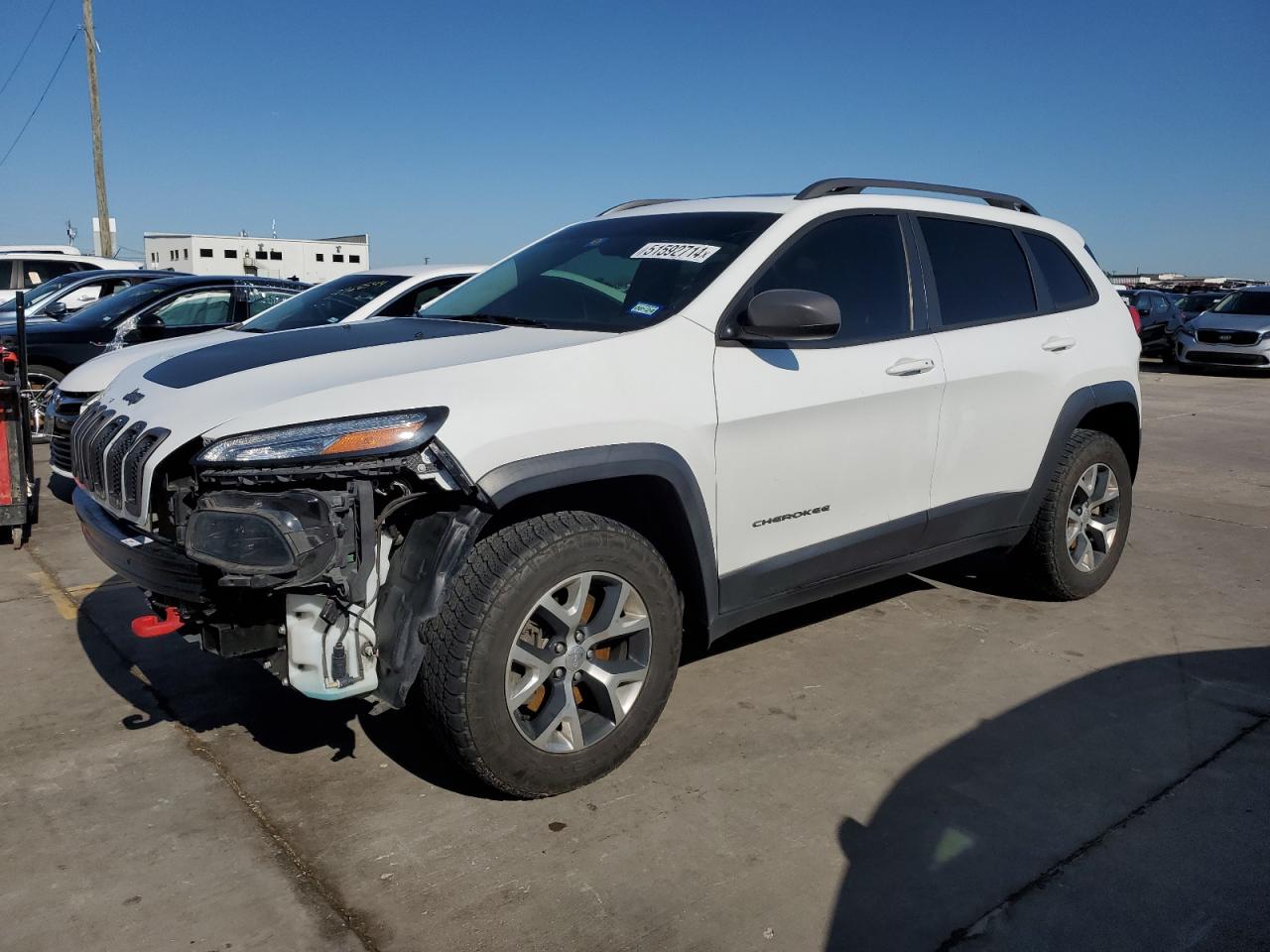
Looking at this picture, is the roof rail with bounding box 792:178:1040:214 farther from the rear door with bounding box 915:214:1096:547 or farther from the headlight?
the headlight

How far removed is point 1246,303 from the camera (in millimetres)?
20547

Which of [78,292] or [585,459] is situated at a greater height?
[78,292]

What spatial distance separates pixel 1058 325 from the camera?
15.7 feet

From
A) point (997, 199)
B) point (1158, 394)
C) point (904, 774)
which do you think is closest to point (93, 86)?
point (1158, 394)

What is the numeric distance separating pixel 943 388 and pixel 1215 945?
217 cm

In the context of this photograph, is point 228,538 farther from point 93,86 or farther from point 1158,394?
point 93,86

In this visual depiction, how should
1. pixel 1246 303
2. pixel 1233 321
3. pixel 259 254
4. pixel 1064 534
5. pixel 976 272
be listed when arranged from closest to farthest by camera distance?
pixel 976 272 → pixel 1064 534 → pixel 1233 321 → pixel 1246 303 → pixel 259 254

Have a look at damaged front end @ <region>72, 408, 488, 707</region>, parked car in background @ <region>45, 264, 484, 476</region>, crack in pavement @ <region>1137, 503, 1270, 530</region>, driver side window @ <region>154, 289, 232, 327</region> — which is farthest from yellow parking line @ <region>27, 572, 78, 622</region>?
crack in pavement @ <region>1137, 503, 1270, 530</region>

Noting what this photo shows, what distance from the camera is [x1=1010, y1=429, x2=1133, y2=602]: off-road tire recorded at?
15.9ft

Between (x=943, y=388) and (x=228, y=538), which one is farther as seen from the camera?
(x=943, y=388)

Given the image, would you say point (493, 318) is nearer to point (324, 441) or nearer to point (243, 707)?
point (324, 441)

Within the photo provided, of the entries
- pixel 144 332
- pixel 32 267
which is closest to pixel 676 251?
pixel 144 332

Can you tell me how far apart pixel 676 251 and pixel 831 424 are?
861mm

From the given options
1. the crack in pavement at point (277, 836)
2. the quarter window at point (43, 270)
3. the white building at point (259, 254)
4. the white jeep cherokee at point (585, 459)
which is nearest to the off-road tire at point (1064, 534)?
the white jeep cherokee at point (585, 459)
